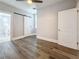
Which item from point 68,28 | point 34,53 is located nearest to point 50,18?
point 68,28

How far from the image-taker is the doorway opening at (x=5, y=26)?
5.96 m

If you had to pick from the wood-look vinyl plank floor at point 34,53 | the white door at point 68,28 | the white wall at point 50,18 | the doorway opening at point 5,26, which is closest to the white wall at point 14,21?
the doorway opening at point 5,26

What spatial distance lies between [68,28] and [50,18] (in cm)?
200

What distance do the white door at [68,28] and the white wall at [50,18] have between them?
80 cm

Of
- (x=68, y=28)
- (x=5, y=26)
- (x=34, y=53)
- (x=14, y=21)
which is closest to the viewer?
(x=34, y=53)

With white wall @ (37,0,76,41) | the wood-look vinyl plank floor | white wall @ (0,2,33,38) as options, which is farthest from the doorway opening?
white wall @ (37,0,76,41)

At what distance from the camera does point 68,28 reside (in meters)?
4.54

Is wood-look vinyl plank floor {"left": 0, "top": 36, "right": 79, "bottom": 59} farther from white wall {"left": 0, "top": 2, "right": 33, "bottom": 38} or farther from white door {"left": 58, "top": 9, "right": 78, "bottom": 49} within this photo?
white wall {"left": 0, "top": 2, "right": 33, "bottom": 38}

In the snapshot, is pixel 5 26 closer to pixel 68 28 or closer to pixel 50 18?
pixel 50 18

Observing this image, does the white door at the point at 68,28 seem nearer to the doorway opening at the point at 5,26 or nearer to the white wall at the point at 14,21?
the white wall at the point at 14,21

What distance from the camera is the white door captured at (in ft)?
13.9

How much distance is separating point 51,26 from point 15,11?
9.94ft

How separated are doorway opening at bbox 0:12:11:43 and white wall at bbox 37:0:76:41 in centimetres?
245

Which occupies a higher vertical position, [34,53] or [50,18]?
[50,18]
